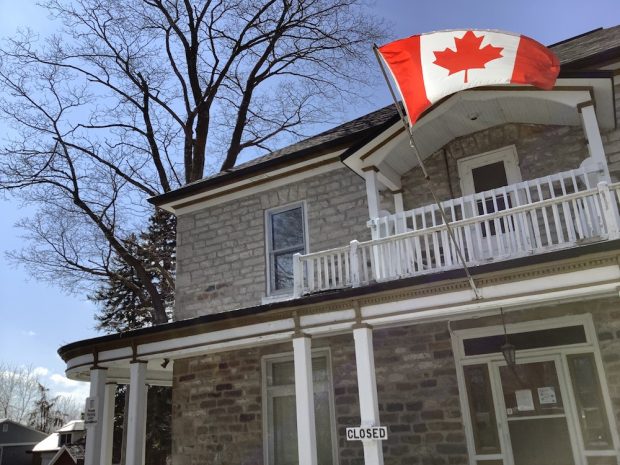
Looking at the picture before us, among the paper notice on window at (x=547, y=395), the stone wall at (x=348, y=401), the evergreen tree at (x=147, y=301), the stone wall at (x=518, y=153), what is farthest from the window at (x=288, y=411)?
the evergreen tree at (x=147, y=301)

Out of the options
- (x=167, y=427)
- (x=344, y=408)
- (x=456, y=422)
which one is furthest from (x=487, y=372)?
(x=167, y=427)

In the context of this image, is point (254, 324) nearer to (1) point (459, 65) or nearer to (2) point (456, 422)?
(2) point (456, 422)

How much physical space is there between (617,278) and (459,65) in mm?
2817

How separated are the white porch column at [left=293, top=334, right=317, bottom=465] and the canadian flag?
325 cm

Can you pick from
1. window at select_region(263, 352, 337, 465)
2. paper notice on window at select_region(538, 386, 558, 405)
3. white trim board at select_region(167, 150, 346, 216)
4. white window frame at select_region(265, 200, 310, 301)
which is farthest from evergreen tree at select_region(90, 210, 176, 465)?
paper notice on window at select_region(538, 386, 558, 405)

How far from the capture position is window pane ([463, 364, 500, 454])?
305 inches

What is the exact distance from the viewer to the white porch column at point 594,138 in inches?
261

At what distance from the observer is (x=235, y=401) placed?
10.1 metres

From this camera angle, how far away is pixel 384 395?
8.59 meters

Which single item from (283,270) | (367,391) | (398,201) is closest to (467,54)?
(398,201)

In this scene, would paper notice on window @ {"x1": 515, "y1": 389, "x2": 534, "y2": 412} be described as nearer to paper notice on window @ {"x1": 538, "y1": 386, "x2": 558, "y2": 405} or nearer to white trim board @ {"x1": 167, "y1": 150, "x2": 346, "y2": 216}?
paper notice on window @ {"x1": 538, "y1": 386, "x2": 558, "y2": 405}

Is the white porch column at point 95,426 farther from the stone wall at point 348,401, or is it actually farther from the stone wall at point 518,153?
the stone wall at point 518,153

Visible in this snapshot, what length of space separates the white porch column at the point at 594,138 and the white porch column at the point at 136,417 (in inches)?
288

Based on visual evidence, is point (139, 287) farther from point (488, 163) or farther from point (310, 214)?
point (488, 163)
